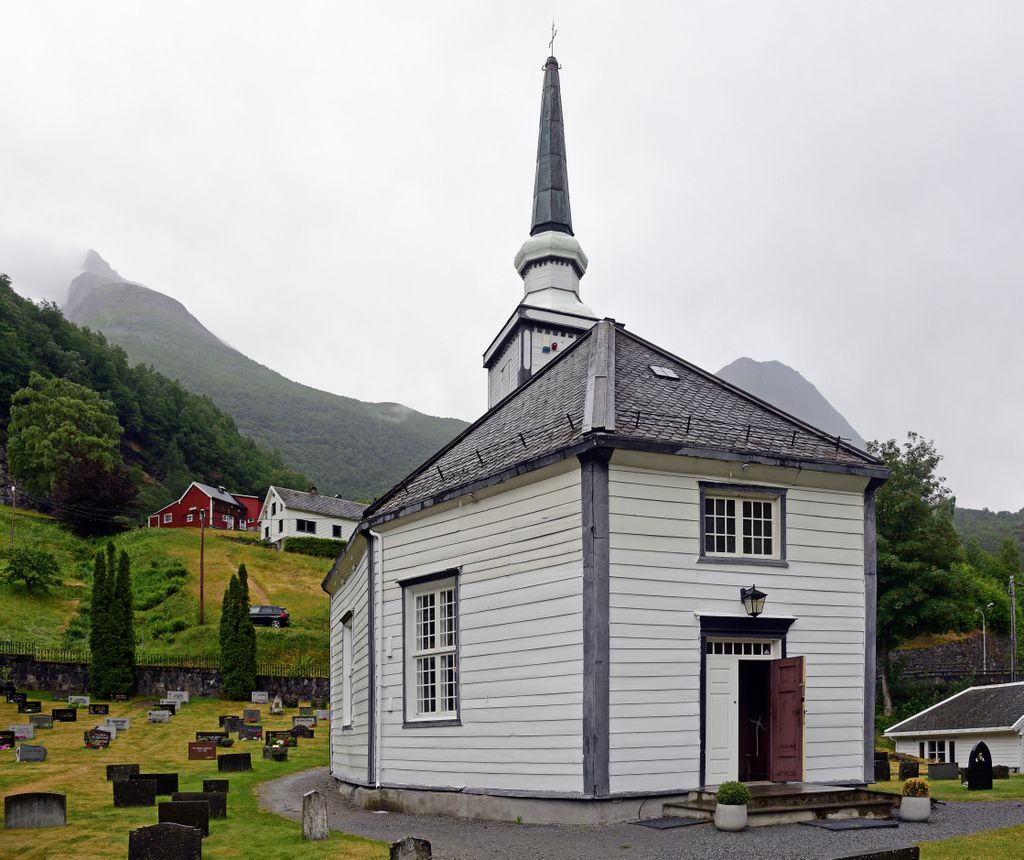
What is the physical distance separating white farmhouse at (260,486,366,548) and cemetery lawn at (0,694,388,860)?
112 ft

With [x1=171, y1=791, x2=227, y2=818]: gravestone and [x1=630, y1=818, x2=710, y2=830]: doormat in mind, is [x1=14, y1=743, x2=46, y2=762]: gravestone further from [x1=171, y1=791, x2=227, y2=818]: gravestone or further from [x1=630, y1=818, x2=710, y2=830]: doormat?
[x1=630, y1=818, x2=710, y2=830]: doormat

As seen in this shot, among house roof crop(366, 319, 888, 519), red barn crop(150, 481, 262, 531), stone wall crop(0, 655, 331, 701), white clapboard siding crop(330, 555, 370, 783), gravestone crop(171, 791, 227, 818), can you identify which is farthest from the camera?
red barn crop(150, 481, 262, 531)

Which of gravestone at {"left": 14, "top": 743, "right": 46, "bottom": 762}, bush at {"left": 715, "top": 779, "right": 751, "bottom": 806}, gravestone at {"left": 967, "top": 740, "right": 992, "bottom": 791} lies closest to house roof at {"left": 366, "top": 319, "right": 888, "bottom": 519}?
bush at {"left": 715, "top": 779, "right": 751, "bottom": 806}

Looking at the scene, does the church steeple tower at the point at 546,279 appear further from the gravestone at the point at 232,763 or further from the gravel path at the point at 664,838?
the gravel path at the point at 664,838

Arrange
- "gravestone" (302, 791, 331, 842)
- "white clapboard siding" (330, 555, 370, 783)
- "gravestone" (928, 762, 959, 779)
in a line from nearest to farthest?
"gravestone" (302, 791, 331, 842)
"white clapboard siding" (330, 555, 370, 783)
"gravestone" (928, 762, 959, 779)

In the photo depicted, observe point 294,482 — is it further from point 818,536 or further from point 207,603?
point 818,536

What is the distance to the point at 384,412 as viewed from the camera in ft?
649

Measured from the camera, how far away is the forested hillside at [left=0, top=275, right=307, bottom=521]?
96500 mm

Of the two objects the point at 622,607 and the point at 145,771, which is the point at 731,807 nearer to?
the point at 622,607

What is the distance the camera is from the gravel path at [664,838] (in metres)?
10.3

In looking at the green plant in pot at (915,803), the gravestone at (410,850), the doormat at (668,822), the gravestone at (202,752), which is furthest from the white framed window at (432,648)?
the gravestone at (202,752)

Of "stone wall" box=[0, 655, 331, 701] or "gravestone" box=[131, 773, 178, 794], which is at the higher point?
"gravestone" box=[131, 773, 178, 794]

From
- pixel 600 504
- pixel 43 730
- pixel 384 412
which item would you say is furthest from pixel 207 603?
pixel 384 412

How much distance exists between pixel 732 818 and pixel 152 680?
A: 3690cm
